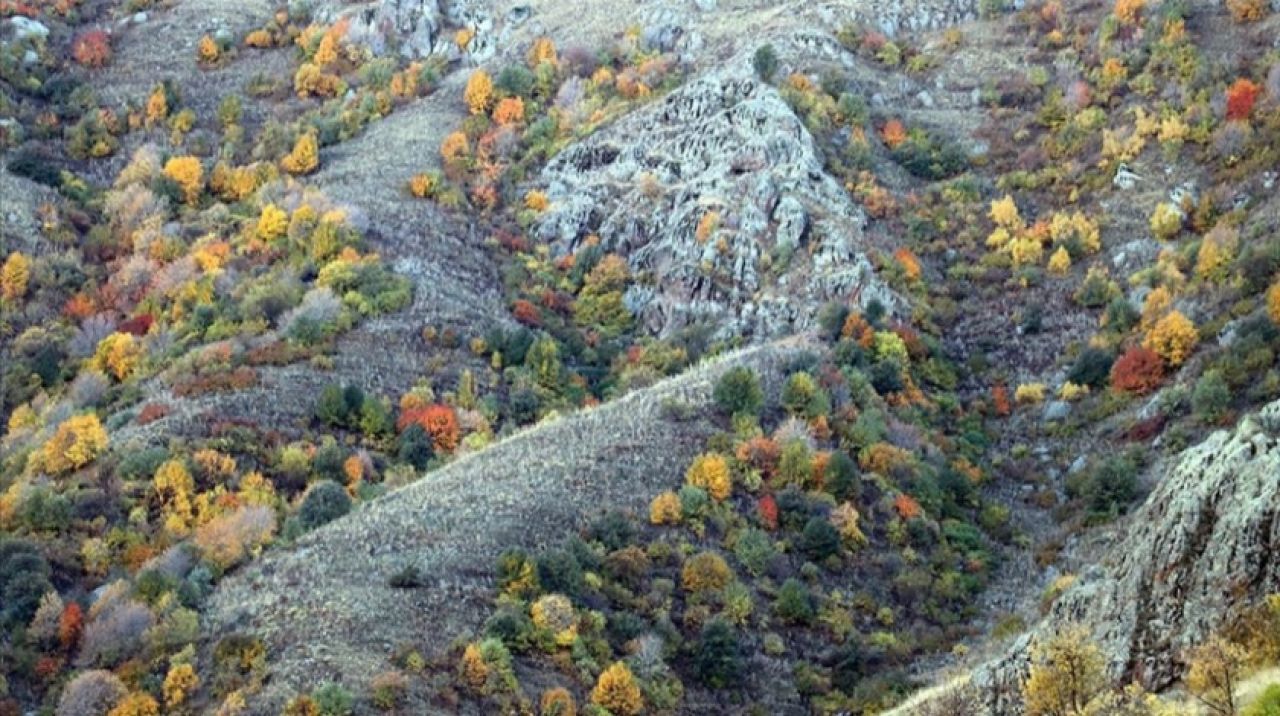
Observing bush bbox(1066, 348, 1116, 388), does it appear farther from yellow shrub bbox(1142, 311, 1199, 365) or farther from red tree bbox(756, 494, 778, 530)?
red tree bbox(756, 494, 778, 530)

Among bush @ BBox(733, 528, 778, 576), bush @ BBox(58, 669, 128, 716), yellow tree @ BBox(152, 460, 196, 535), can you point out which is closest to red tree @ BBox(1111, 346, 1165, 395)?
bush @ BBox(733, 528, 778, 576)

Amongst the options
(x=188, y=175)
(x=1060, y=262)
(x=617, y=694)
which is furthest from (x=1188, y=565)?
(x=188, y=175)

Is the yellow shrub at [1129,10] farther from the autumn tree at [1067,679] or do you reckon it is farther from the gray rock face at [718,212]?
the autumn tree at [1067,679]

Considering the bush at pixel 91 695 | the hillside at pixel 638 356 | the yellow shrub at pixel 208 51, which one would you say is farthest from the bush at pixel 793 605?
the yellow shrub at pixel 208 51

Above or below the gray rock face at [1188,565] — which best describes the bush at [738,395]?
below

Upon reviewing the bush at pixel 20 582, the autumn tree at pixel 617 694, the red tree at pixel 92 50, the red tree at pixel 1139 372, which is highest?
the red tree at pixel 92 50

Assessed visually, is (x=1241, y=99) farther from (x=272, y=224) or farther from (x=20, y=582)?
(x=20, y=582)

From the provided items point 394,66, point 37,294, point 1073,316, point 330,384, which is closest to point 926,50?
point 1073,316
